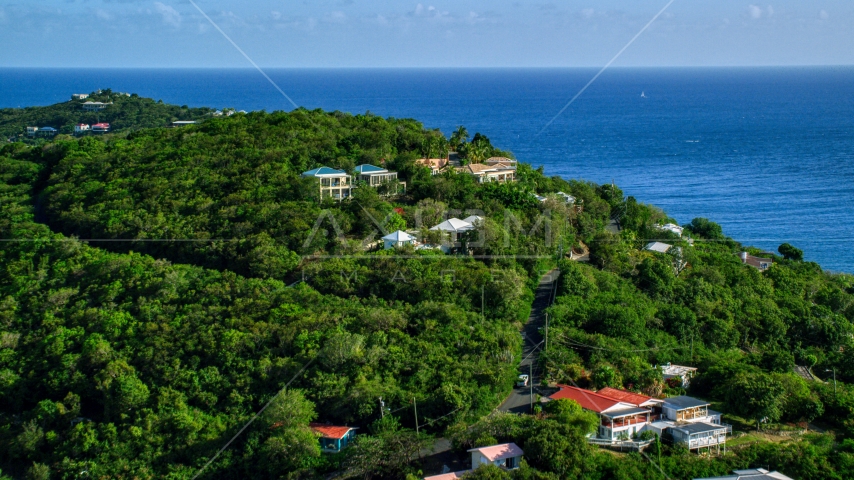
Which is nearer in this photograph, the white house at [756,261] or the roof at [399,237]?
the roof at [399,237]

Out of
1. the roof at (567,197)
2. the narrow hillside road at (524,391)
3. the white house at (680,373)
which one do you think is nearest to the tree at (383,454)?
the narrow hillside road at (524,391)

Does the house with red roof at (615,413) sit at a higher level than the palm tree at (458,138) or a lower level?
lower

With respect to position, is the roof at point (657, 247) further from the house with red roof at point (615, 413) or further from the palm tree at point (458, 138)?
the house with red roof at point (615, 413)

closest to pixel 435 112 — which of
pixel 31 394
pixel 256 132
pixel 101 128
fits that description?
pixel 101 128

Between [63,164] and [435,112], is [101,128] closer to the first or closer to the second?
[63,164]

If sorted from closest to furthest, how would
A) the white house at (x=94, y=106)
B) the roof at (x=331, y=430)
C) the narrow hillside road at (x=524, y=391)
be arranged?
1. the narrow hillside road at (x=524, y=391)
2. the roof at (x=331, y=430)
3. the white house at (x=94, y=106)

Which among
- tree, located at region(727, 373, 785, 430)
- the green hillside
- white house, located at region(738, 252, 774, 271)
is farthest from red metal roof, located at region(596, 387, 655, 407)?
the green hillside

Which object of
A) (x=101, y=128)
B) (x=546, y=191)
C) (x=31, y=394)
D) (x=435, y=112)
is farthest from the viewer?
(x=435, y=112)
